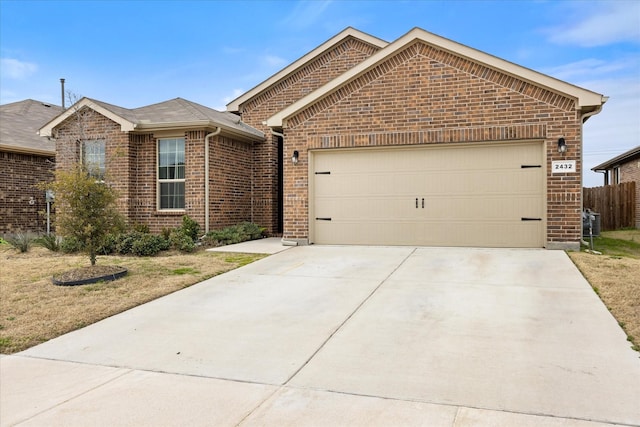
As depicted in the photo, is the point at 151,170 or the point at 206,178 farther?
the point at 151,170

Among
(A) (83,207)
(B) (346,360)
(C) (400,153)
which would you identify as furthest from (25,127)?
(B) (346,360)

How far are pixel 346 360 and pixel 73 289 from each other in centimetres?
522

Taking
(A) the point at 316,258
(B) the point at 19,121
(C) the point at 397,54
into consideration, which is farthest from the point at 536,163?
(B) the point at 19,121

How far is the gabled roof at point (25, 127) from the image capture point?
15.9 meters

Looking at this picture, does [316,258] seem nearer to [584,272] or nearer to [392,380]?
[584,272]

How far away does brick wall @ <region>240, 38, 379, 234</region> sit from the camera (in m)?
14.8

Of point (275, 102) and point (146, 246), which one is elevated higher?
point (275, 102)

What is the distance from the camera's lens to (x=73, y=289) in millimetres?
7316

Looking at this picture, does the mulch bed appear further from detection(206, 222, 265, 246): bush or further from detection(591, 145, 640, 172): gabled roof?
detection(591, 145, 640, 172): gabled roof

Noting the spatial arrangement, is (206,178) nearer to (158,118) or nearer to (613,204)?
(158,118)

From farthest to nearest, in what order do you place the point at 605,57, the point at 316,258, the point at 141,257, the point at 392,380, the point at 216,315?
the point at 605,57 → the point at 141,257 → the point at 316,258 → the point at 216,315 → the point at 392,380

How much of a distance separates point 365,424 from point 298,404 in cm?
57

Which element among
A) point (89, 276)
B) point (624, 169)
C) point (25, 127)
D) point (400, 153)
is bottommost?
point (89, 276)

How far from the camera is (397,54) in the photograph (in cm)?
1091
